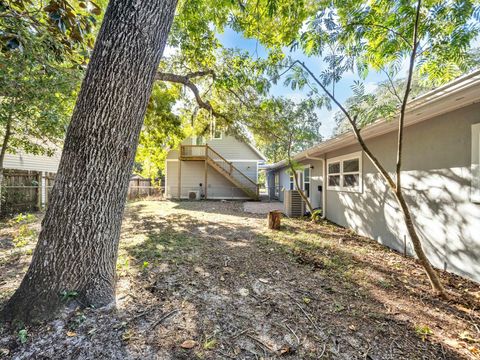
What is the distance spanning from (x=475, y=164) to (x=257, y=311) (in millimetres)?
3586

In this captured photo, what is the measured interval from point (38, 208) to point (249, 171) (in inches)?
452

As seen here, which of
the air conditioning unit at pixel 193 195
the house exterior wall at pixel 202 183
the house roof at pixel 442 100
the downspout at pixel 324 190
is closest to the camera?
the house roof at pixel 442 100

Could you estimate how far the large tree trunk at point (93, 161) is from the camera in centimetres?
185

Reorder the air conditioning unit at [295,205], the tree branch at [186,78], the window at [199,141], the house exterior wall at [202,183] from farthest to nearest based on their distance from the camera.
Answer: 1. the house exterior wall at [202,183]
2. the window at [199,141]
3. the air conditioning unit at [295,205]
4. the tree branch at [186,78]

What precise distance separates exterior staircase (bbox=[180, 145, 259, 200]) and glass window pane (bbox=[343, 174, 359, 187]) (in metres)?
8.32

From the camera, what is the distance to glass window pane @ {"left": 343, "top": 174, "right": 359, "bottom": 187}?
6.08 m

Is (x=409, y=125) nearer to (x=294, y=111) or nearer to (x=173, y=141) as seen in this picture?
(x=294, y=111)

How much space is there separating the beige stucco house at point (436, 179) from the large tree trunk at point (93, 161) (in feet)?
11.5

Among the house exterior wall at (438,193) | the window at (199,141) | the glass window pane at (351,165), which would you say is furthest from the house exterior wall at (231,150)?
the house exterior wall at (438,193)

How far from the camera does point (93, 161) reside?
6.09 ft

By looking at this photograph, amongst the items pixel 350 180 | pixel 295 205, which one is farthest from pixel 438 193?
pixel 295 205

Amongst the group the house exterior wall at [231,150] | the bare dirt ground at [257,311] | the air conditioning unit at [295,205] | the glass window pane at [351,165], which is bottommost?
the bare dirt ground at [257,311]

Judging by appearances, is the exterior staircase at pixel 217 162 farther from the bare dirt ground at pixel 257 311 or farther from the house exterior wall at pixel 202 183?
the bare dirt ground at pixel 257 311

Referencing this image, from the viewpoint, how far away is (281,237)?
17.0 ft
